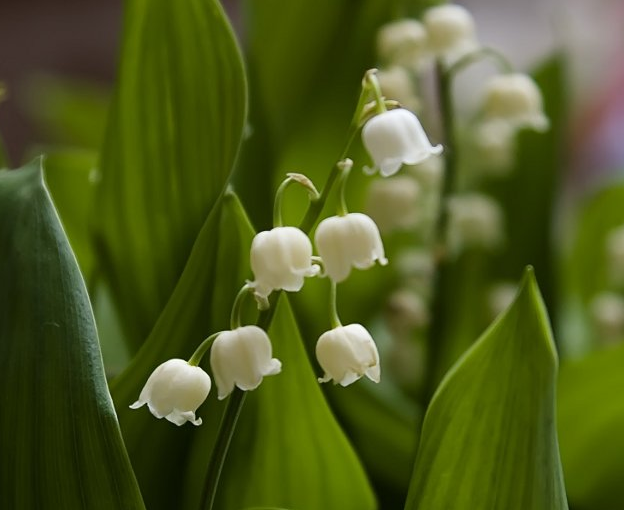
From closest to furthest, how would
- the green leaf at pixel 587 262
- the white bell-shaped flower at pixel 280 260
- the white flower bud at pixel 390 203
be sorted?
the white bell-shaped flower at pixel 280 260 < the white flower bud at pixel 390 203 < the green leaf at pixel 587 262

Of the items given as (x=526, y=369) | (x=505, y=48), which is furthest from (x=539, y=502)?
(x=505, y=48)

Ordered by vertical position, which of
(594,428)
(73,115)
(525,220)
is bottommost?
(594,428)

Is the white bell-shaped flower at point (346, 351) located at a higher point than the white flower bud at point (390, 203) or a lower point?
lower

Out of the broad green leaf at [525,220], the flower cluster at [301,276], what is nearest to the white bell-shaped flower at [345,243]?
the flower cluster at [301,276]

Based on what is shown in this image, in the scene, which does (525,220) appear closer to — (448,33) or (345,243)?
(448,33)

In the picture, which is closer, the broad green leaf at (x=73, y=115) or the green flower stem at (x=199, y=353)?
the green flower stem at (x=199, y=353)

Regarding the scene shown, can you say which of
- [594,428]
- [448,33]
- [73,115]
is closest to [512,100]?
[448,33]

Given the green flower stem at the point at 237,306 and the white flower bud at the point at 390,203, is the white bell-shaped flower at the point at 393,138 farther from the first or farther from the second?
the white flower bud at the point at 390,203

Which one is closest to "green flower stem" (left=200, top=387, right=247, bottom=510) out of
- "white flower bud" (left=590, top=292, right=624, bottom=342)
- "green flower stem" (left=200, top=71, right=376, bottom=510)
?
"green flower stem" (left=200, top=71, right=376, bottom=510)
